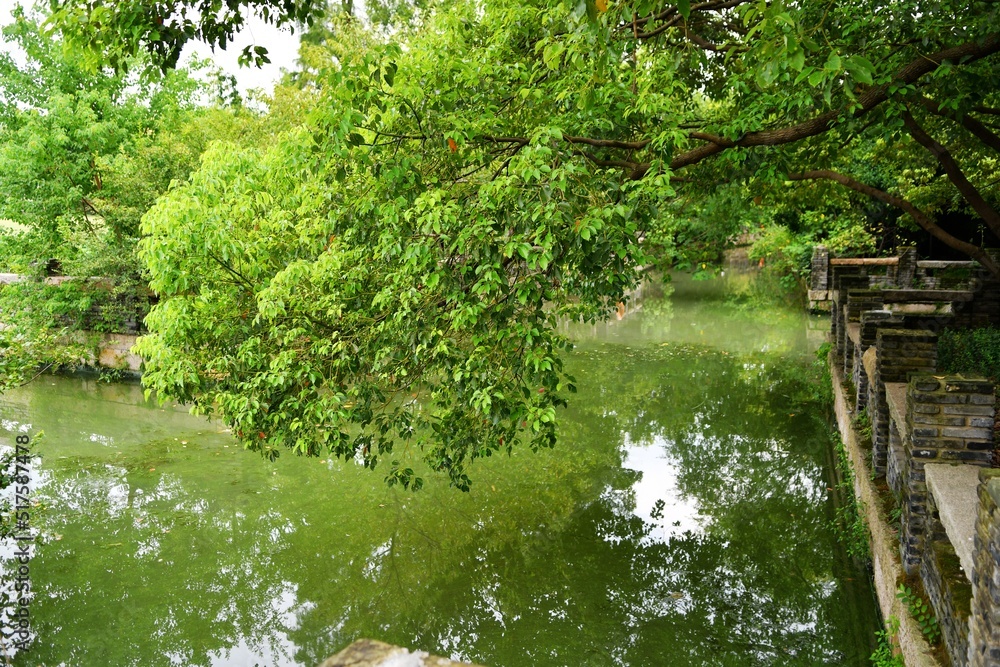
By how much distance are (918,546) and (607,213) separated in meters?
3.11

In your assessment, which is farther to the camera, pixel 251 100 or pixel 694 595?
pixel 251 100

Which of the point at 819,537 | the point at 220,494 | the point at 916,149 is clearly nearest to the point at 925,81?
the point at 819,537

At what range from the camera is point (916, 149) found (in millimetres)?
11656

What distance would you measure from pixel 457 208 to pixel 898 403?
3.70 metres

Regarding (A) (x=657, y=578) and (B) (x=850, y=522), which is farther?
(B) (x=850, y=522)

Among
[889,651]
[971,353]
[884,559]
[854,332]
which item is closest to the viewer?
[889,651]

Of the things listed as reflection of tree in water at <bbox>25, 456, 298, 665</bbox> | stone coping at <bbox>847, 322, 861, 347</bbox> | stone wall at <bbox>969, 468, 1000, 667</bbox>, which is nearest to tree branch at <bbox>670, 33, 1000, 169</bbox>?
stone coping at <bbox>847, 322, 861, 347</bbox>

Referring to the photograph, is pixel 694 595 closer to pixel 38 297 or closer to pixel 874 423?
pixel 874 423

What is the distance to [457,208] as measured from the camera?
5.60 meters

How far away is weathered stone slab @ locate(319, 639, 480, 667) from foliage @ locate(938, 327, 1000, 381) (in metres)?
8.01

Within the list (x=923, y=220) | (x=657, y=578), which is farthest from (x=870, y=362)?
(x=923, y=220)

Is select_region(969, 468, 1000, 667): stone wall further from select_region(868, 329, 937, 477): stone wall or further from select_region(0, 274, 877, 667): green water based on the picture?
select_region(868, 329, 937, 477): stone wall

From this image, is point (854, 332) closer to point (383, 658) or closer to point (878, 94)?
point (878, 94)

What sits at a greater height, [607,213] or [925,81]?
[925,81]
